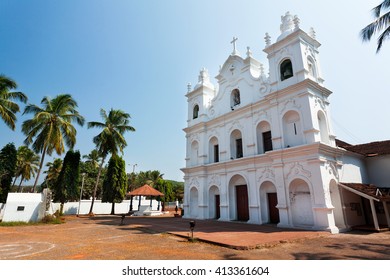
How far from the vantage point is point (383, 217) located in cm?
1478

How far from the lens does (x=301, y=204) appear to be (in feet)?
43.6

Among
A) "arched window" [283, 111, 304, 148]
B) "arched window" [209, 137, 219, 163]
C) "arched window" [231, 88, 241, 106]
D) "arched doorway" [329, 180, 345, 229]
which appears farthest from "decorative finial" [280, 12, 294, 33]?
"arched doorway" [329, 180, 345, 229]

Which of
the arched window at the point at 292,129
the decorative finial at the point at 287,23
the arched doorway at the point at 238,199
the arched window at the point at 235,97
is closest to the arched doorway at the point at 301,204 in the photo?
the arched window at the point at 292,129

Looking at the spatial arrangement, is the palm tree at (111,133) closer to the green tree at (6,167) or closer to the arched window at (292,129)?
the green tree at (6,167)

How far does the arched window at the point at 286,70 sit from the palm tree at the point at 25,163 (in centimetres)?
A: 3893

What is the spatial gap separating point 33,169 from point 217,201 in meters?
36.8

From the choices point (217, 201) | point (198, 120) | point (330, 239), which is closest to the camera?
point (330, 239)

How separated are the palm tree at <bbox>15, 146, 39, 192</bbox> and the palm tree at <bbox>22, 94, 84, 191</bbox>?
1854cm

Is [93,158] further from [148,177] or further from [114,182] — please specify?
[114,182]

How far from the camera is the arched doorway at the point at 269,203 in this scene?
15141 millimetres

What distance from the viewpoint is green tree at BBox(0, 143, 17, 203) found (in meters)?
19.0

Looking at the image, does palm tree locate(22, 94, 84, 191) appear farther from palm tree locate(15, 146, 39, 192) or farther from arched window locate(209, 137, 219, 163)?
palm tree locate(15, 146, 39, 192)
